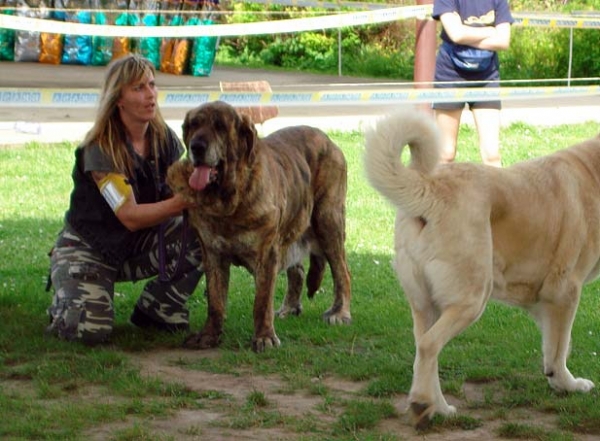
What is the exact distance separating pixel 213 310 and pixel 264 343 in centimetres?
36

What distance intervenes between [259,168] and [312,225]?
3.24ft

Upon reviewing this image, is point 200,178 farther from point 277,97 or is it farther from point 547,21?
point 547,21

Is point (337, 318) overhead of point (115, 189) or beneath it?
beneath

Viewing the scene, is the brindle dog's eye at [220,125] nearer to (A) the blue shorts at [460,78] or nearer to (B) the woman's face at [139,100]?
(B) the woman's face at [139,100]

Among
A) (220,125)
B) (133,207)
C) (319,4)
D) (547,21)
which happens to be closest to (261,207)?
(220,125)

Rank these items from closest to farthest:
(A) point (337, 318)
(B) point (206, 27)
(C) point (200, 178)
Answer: (C) point (200, 178), (A) point (337, 318), (B) point (206, 27)

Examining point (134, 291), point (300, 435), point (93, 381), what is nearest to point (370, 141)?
point (300, 435)

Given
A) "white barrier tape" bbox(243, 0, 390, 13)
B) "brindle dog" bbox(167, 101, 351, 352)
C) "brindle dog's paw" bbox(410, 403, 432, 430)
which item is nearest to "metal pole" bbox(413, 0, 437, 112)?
"white barrier tape" bbox(243, 0, 390, 13)

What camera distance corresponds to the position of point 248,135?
594 centimetres

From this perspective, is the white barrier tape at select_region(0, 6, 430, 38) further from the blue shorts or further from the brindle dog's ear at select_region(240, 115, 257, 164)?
the brindle dog's ear at select_region(240, 115, 257, 164)

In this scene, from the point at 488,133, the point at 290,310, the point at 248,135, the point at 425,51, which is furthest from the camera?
the point at 425,51

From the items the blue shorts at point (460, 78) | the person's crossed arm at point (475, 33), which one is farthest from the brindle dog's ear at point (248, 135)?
the blue shorts at point (460, 78)

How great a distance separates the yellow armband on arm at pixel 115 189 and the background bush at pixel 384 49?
53.4 feet

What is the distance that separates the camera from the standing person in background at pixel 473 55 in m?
9.30
